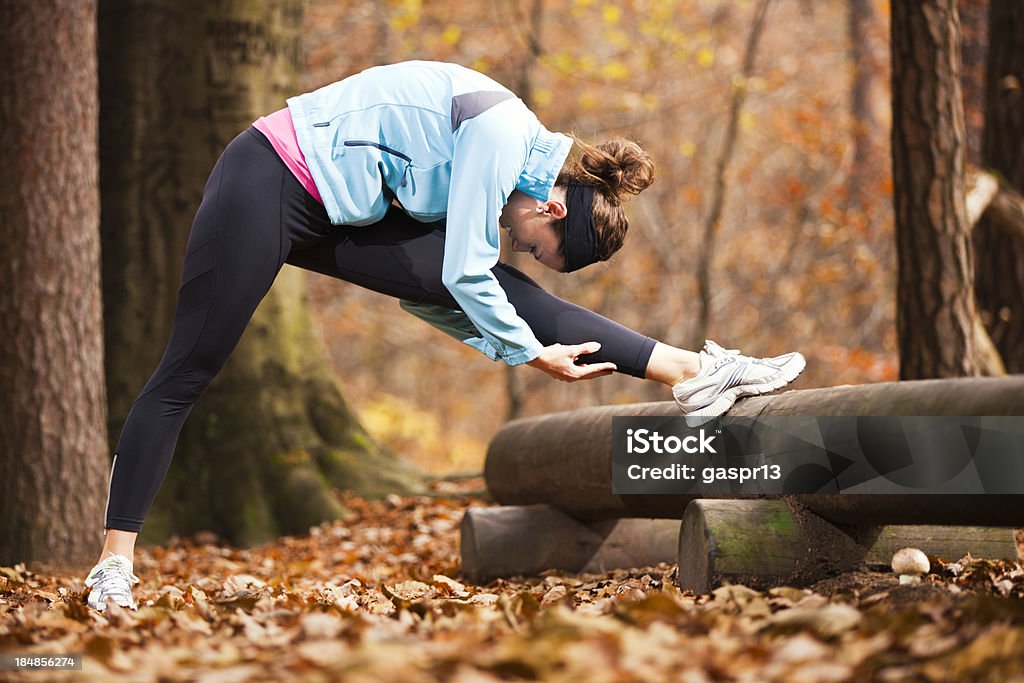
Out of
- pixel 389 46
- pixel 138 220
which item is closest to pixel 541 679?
pixel 138 220

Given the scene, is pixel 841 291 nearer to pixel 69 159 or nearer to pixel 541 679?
pixel 69 159

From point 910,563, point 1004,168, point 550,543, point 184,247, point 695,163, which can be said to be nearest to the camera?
point 910,563

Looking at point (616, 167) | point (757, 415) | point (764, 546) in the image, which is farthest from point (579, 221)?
point (764, 546)

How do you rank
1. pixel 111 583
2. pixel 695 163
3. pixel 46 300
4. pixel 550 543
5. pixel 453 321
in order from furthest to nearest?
pixel 695 163
pixel 46 300
pixel 550 543
pixel 453 321
pixel 111 583

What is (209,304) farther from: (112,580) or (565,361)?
(565,361)

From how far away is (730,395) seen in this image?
355 centimetres

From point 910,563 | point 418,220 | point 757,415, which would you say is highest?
point 418,220

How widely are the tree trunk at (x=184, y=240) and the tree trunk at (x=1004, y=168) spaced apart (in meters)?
4.20

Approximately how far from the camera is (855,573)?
11.0 feet

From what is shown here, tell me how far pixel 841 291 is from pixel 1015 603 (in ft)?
45.3

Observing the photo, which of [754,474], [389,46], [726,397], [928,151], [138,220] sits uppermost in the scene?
[389,46]

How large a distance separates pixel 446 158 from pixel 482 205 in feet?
0.86

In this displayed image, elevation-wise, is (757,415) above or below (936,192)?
below

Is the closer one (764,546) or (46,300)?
(764,546)
